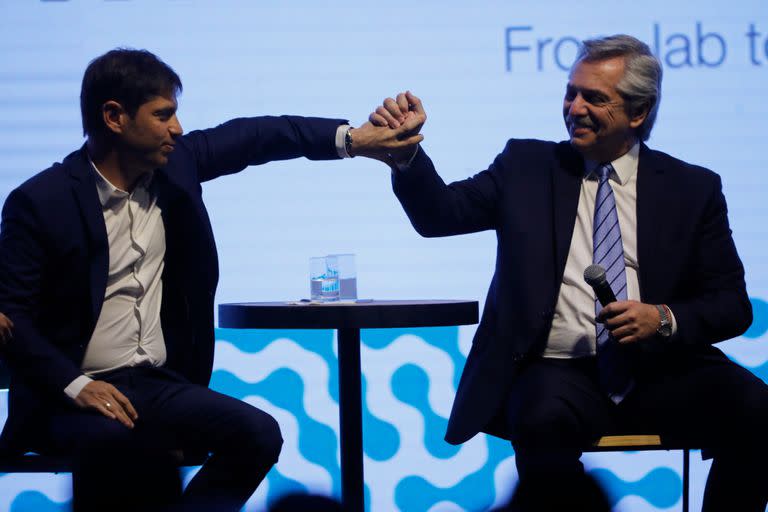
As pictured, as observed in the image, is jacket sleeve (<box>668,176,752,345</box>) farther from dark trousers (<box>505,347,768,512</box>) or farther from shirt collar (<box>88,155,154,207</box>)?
shirt collar (<box>88,155,154,207</box>)

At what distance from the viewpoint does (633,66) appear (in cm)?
244

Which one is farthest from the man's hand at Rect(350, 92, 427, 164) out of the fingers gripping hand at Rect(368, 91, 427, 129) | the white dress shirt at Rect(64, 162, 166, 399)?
the white dress shirt at Rect(64, 162, 166, 399)

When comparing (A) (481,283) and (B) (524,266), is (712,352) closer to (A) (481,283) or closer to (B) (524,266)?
(B) (524,266)

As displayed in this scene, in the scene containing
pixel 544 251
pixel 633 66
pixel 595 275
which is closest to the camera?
pixel 595 275

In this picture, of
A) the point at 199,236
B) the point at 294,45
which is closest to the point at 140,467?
the point at 199,236

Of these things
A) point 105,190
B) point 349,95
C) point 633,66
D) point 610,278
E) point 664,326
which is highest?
point 349,95

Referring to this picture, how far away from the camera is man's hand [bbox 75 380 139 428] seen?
208 cm

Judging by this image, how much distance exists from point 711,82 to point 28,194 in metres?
2.47

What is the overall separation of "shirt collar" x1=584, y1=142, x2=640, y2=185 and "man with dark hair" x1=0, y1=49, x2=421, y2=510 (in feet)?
1.52

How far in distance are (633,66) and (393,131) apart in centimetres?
61

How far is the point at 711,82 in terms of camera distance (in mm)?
3594

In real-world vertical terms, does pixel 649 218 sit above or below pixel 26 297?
above

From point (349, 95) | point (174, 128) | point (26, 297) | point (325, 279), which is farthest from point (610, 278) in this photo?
point (349, 95)

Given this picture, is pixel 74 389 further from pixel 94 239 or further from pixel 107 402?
pixel 94 239
